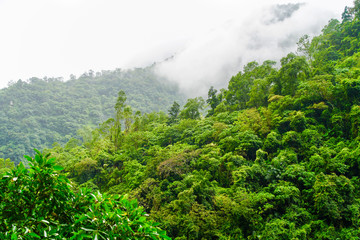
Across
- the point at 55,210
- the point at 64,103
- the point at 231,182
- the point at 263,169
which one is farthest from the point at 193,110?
the point at 64,103

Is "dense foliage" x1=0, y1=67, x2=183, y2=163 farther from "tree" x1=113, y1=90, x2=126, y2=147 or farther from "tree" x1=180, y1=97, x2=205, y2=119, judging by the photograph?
"tree" x1=180, y1=97, x2=205, y2=119

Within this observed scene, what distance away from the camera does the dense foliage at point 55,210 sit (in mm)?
1881

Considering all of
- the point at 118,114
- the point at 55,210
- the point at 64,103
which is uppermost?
the point at 64,103

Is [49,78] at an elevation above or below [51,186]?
above

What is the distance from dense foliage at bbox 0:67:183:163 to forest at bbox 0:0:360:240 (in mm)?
45283

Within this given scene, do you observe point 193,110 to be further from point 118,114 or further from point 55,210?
point 55,210

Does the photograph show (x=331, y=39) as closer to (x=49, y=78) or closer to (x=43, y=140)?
(x=43, y=140)

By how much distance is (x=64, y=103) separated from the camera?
7006 cm

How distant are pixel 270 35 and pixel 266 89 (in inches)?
3159

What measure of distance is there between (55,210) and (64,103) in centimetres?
7674

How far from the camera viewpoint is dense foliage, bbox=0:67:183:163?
52963mm

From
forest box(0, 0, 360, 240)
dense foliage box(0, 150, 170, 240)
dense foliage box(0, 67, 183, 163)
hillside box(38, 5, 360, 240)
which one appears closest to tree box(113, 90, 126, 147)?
hillside box(38, 5, 360, 240)

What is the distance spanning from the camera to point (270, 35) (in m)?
86.2

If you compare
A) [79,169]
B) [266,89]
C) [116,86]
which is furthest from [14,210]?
[116,86]
